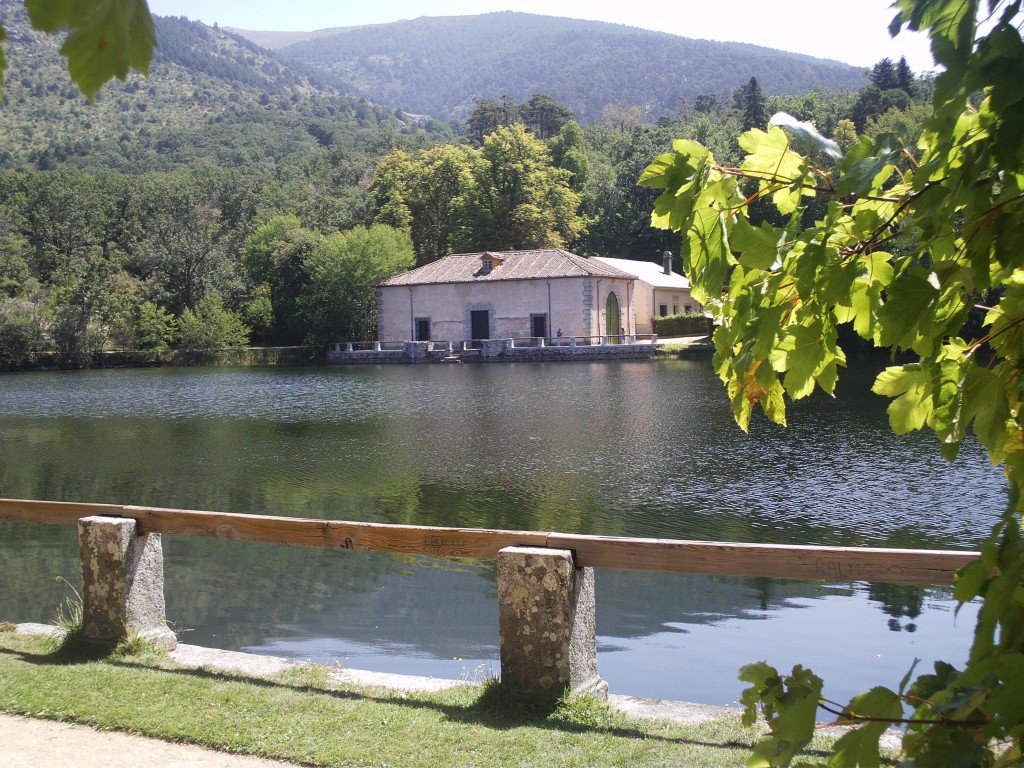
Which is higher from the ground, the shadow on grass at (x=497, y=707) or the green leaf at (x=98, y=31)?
the green leaf at (x=98, y=31)

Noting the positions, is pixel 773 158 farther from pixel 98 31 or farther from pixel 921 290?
pixel 98 31

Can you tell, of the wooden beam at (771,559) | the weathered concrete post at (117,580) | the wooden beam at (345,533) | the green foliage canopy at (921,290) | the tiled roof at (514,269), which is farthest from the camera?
the tiled roof at (514,269)

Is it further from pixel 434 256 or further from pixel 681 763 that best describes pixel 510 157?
pixel 681 763

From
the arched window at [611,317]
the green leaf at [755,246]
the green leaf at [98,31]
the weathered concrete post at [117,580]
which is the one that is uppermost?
the arched window at [611,317]

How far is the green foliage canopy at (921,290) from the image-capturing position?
3.15ft

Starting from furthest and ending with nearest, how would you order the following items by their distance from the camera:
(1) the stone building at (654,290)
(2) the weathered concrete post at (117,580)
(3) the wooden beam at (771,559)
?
(1) the stone building at (654,290) → (2) the weathered concrete post at (117,580) → (3) the wooden beam at (771,559)

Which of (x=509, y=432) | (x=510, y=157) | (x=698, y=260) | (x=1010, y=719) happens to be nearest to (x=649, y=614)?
(x=698, y=260)

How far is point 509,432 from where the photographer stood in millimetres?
19281

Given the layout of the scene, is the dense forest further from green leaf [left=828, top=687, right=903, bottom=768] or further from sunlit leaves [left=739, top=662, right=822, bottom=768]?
green leaf [left=828, top=687, right=903, bottom=768]

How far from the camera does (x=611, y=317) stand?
148ft

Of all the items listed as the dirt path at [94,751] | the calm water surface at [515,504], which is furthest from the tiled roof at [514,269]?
the dirt path at [94,751]

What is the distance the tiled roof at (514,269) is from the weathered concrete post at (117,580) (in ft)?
126

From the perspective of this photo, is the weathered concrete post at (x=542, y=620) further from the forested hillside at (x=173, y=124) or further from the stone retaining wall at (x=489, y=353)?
the forested hillside at (x=173, y=124)

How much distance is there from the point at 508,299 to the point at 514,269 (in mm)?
1535
